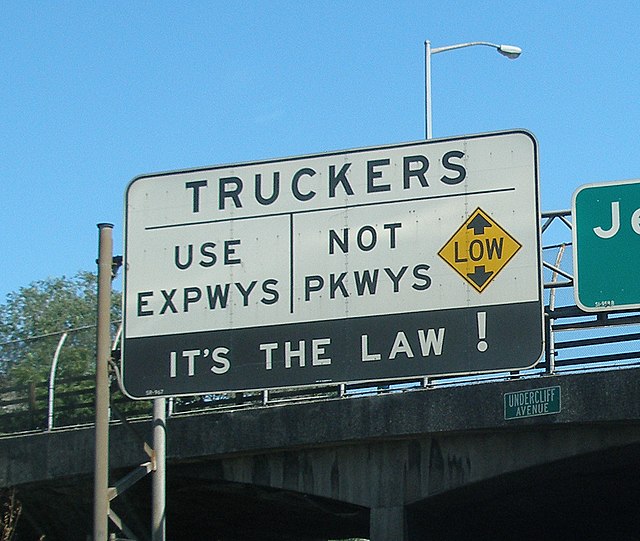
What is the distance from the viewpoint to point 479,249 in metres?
12.8

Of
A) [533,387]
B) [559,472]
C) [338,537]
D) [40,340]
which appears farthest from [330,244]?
[338,537]

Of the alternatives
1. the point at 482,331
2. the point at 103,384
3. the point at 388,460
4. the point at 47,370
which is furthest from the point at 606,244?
the point at 47,370

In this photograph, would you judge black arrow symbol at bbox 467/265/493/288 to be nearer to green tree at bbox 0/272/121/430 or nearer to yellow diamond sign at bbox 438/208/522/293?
yellow diamond sign at bbox 438/208/522/293

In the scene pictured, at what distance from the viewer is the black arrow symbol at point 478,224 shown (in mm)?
12820

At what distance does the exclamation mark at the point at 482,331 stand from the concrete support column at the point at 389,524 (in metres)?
4.26

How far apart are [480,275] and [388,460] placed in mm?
4384

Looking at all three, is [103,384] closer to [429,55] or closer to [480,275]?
[480,275]

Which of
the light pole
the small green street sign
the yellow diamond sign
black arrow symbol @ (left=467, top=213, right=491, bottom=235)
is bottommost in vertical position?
the small green street sign

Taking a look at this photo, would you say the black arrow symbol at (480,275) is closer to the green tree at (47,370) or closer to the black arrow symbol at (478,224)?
the black arrow symbol at (478,224)

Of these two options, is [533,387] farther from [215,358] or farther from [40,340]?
[40,340]

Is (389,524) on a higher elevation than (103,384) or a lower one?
lower

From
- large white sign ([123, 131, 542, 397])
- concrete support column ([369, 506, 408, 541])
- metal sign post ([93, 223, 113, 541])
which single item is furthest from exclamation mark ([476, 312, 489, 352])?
concrete support column ([369, 506, 408, 541])

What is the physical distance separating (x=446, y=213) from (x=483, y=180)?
479mm

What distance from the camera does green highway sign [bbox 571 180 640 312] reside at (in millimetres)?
13359
